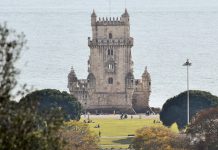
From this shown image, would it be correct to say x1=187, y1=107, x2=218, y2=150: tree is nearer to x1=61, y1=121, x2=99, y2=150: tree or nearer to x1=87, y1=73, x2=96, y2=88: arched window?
x1=61, y1=121, x2=99, y2=150: tree

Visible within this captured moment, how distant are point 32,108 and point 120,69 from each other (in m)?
96.6

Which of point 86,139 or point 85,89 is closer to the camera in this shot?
point 86,139

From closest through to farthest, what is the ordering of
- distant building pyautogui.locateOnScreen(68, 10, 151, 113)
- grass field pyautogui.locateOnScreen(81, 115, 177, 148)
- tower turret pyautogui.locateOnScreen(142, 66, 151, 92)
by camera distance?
grass field pyautogui.locateOnScreen(81, 115, 177, 148)
distant building pyautogui.locateOnScreen(68, 10, 151, 113)
tower turret pyautogui.locateOnScreen(142, 66, 151, 92)

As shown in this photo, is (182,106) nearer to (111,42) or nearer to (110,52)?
(111,42)

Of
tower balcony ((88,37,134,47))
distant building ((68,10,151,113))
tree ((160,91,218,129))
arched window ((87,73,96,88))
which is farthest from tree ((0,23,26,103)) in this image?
tower balcony ((88,37,134,47))

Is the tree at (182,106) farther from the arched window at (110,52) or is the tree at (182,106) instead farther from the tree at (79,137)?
the tree at (79,137)

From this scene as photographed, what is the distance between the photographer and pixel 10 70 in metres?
25.9

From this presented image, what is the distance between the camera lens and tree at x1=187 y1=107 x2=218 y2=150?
69500 millimetres

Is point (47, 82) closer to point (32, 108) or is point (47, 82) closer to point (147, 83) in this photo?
point (147, 83)

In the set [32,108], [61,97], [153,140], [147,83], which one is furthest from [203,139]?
[147,83]

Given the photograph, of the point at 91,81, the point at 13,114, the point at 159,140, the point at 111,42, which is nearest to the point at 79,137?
the point at 159,140

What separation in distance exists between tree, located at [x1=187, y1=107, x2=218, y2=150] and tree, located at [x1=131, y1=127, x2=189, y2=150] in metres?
0.61

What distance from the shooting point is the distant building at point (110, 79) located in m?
122

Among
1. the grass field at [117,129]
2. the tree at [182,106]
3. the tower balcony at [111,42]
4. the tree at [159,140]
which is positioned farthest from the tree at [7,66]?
the tower balcony at [111,42]
